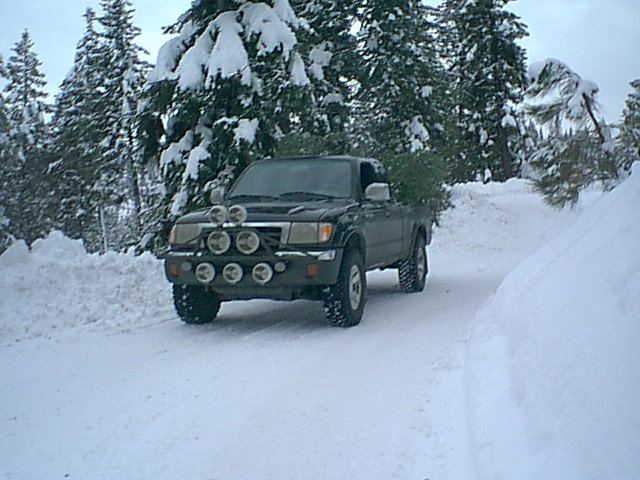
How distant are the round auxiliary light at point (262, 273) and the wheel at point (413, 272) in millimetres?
3450

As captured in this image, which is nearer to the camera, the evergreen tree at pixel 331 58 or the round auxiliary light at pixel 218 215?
the round auxiliary light at pixel 218 215

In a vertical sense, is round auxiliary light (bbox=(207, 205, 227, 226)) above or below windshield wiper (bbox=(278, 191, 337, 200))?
below

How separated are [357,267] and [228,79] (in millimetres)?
8340

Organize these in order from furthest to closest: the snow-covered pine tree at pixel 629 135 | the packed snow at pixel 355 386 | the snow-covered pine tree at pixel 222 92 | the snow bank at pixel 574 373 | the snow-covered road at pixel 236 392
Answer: the snow-covered pine tree at pixel 222 92
the snow-covered pine tree at pixel 629 135
the snow-covered road at pixel 236 392
the packed snow at pixel 355 386
the snow bank at pixel 574 373

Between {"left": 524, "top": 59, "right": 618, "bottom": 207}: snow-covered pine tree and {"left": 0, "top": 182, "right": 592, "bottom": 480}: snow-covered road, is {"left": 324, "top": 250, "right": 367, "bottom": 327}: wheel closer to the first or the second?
{"left": 0, "top": 182, "right": 592, "bottom": 480}: snow-covered road

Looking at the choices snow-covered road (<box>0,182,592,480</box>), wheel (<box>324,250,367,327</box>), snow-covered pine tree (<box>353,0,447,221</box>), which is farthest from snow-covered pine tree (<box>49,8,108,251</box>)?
wheel (<box>324,250,367,327</box>)

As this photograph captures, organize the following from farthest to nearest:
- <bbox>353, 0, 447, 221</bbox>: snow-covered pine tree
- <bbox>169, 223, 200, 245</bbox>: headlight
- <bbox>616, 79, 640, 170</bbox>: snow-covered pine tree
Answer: <bbox>353, 0, 447, 221</bbox>: snow-covered pine tree → <bbox>616, 79, 640, 170</bbox>: snow-covered pine tree → <bbox>169, 223, 200, 245</bbox>: headlight

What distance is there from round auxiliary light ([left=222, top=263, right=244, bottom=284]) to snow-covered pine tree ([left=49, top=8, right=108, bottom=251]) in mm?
30583

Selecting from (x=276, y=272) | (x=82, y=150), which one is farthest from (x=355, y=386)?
(x=82, y=150)

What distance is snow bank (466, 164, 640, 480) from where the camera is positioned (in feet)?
8.90

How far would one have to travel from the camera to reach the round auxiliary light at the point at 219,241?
7.25m

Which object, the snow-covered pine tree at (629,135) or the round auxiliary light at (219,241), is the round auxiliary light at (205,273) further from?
the snow-covered pine tree at (629,135)

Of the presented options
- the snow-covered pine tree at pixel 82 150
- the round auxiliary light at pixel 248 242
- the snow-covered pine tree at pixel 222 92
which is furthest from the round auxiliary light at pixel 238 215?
the snow-covered pine tree at pixel 82 150

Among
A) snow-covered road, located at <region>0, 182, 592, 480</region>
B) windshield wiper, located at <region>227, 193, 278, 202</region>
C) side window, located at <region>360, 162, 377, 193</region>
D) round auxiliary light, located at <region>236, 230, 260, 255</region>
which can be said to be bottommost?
snow-covered road, located at <region>0, 182, 592, 480</region>
